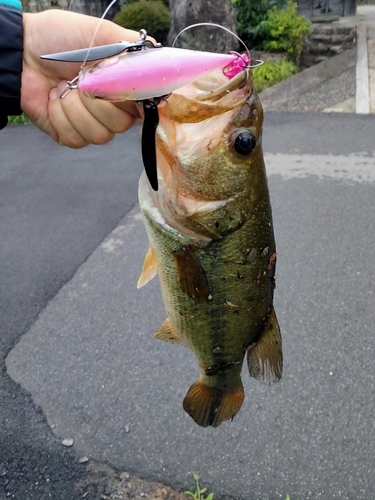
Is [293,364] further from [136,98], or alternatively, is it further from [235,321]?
[136,98]

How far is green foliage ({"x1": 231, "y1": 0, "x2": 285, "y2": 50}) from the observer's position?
36.6 feet

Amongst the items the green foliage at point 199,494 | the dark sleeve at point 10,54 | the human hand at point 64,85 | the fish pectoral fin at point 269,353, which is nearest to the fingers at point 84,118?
the human hand at point 64,85

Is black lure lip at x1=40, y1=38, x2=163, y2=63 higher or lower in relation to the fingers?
higher

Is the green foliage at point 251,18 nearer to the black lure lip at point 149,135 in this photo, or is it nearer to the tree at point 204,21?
the tree at point 204,21

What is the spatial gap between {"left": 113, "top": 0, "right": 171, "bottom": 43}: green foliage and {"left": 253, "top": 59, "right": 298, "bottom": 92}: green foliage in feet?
8.82

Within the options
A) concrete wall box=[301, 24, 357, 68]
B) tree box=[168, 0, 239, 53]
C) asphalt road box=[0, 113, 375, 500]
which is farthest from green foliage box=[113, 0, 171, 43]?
asphalt road box=[0, 113, 375, 500]

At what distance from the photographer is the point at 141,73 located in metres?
1.00

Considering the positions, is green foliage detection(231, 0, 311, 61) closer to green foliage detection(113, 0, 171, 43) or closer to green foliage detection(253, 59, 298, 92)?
green foliage detection(253, 59, 298, 92)

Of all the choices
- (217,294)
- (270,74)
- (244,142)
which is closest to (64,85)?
(244,142)

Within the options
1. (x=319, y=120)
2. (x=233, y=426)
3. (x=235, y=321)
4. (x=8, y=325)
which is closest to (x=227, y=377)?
(x=235, y=321)

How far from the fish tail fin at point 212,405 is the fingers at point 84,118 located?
0.94m

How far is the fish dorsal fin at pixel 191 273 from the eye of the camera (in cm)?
145

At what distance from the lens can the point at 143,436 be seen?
3.00m

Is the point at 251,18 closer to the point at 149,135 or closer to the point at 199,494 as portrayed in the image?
the point at 199,494
